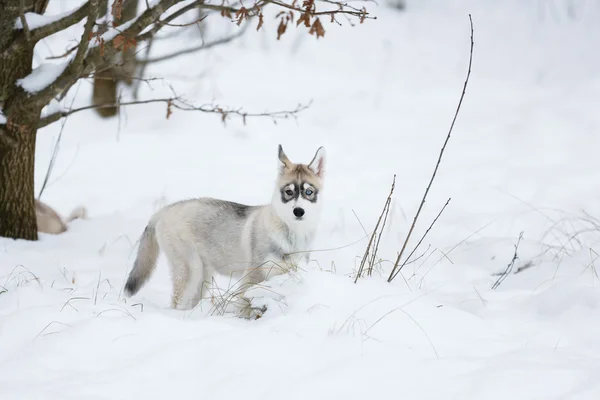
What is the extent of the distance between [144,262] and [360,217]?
373cm

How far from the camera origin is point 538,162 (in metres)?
9.57

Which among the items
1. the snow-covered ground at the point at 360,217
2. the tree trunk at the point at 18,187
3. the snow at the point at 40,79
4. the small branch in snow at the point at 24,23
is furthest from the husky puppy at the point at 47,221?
the small branch in snow at the point at 24,23

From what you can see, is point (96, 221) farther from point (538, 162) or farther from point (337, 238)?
point (538, 162)

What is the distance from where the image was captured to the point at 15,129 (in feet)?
19.2

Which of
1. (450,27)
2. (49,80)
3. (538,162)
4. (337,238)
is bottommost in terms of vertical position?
(337,238)

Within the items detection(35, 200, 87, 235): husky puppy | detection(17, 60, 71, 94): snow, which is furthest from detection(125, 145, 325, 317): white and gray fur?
detection(35, 200, 87, 235): husky puppy

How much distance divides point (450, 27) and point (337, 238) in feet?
33.4

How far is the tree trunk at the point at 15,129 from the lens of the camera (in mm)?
5730

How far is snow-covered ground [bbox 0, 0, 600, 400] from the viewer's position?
312 centimetres

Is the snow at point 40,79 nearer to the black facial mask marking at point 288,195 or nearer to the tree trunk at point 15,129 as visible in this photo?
the tree trunk at point 15,129

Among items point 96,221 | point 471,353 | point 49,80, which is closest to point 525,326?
point 471,353

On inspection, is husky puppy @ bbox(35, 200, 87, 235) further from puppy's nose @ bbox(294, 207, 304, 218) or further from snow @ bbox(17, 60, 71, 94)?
puppy's nose @ bbox(294, 207, 304, 218)

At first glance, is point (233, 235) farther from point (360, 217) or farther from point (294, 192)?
point (360, 217)

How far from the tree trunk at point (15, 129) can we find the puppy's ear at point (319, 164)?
7.84 ft
